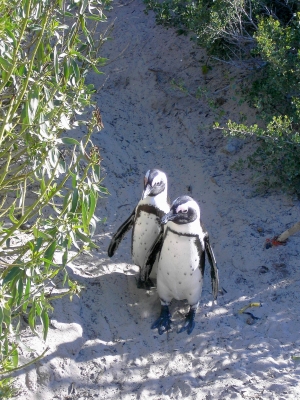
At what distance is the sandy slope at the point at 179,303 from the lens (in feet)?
→ 8.63

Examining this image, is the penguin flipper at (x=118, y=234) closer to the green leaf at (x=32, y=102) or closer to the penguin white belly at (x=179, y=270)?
the penguin white belly at (x=179, y=270)

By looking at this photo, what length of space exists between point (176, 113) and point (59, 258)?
2.18m

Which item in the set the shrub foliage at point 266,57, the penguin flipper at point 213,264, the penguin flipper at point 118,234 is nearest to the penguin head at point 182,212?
the penguin flipper at point 213,264

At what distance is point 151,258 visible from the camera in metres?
3.12

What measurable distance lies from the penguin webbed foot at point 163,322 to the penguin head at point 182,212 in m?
0.57

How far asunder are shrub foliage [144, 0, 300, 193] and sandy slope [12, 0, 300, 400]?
0.75ft

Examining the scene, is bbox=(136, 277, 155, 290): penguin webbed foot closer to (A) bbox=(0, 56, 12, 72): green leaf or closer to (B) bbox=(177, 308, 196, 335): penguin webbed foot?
(B) bbox=(177, 308, 196, 335): penguin webbed foot

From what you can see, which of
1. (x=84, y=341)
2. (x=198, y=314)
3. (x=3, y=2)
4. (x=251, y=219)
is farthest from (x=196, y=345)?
(x=3, y=2)

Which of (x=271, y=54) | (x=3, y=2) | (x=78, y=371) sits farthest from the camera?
(x=271, y=54)

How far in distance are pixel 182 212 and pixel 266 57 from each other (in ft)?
5.13

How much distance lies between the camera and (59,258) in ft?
10.4

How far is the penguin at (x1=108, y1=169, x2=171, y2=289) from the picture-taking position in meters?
2.99

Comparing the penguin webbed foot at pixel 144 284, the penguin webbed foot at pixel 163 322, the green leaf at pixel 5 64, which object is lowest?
the penguin webbed foot at pixel 163 322

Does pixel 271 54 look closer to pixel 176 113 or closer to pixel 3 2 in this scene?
pixel 176 113
